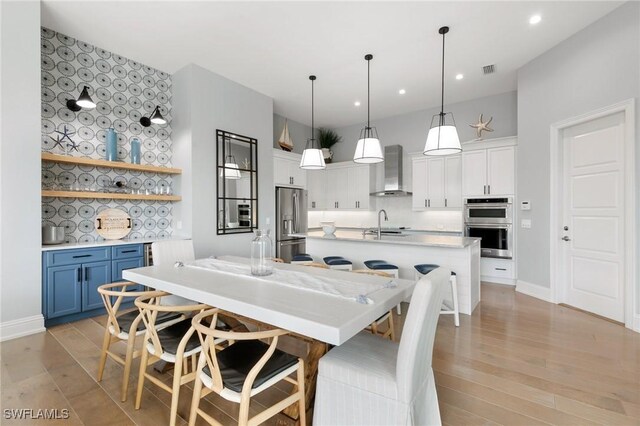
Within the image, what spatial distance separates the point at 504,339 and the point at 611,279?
1.67 meters

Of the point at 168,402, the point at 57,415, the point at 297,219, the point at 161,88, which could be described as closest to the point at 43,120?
the point at 161,88

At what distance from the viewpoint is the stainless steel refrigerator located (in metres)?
5.62

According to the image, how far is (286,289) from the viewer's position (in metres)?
Result: 1.84

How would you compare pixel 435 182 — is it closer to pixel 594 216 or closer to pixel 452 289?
pixel 594 216

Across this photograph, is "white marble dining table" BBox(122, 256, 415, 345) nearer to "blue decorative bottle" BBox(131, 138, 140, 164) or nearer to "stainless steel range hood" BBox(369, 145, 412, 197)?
"blue decorative bottle" BBox(131, 138, 140, 164)

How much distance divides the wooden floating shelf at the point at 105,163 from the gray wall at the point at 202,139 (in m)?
0.23

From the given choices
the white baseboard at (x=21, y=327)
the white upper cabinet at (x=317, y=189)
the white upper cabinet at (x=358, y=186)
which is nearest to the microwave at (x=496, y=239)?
the white upper cabinet at (x=358, y=186)

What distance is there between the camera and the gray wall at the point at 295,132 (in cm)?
639

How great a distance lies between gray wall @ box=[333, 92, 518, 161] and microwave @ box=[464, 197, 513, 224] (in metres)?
1.27

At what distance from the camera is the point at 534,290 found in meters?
4.20

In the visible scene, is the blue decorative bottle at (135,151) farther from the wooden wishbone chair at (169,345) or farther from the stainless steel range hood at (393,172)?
the stainless steel range hood at (393,172)

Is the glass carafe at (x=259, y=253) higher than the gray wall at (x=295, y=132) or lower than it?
lower

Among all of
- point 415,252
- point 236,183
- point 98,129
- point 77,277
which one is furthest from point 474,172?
point 77,277

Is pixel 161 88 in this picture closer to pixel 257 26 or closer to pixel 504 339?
pixel 257 26
